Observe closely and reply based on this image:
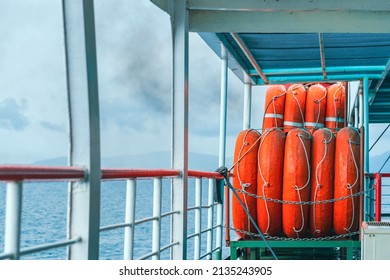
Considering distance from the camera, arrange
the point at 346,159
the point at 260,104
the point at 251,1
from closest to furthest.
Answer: the point at 251,1, the point at 346,159, the point at 260,104

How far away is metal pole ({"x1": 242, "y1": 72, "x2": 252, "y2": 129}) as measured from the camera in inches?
271

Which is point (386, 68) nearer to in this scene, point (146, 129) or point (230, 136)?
point (230, 136)

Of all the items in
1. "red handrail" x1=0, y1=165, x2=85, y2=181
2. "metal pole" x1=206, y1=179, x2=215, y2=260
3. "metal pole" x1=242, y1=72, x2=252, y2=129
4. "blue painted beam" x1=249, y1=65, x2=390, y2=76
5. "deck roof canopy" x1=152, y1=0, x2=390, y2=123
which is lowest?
"metal pole" x1=206, y1=179, x2=215, y2=260

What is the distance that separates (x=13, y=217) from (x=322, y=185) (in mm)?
3724

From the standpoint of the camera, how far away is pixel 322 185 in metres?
5.04

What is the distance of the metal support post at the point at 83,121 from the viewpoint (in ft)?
7.29

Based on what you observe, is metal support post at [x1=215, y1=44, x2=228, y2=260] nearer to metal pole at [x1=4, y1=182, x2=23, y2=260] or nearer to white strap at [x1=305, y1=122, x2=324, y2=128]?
white strap at [x1=305, y1=122, x2=324, y2=128]

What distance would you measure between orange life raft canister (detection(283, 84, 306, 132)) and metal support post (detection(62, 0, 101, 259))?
393 centimetres

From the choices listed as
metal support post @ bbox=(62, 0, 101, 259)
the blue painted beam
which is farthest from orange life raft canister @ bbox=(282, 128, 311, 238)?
metal support post @ bbox=(62, 0, 101, 259)

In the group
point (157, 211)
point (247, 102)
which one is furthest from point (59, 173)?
point (247, 102)

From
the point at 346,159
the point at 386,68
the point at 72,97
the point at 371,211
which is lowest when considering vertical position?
the point at 371,211

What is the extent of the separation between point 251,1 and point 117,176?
1730mm
